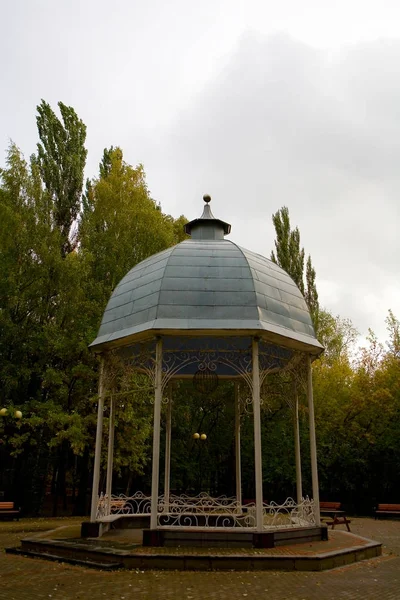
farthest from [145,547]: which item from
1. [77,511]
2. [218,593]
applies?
[77,511]

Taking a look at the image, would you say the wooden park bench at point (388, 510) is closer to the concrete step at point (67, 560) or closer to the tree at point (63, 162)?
the concrete step at point (67, 560)

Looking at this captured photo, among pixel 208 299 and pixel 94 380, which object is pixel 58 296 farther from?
pixel 208 299

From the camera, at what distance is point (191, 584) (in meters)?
8.16

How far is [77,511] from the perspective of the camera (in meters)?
23.2

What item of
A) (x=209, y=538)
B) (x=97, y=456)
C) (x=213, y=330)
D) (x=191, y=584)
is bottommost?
→ (x=191, y=584)

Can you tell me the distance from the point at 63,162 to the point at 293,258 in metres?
14.3

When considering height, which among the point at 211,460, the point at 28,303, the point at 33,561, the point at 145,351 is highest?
the point at 28,303

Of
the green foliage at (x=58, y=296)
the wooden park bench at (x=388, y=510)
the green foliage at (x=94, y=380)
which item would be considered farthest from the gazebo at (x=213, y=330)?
the wooden park bench at (x=388, y=510)

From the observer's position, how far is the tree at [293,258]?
101 ft

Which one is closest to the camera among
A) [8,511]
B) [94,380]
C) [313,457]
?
[313,457]

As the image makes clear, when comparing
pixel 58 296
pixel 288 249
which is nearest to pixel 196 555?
pixel 58 296

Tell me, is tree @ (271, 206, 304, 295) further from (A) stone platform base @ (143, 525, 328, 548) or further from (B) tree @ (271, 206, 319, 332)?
(A) stone platform base @ (143, 525, 328, 548)

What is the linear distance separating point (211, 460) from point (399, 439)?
995 centimetres

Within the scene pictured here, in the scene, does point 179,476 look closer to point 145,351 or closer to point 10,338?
point 10,338
